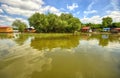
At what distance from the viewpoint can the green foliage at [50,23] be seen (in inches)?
1946

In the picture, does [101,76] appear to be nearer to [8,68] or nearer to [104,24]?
[8,68]

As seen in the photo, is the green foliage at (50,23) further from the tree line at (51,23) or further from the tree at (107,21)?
the tree at (107,21)

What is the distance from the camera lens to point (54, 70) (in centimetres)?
660

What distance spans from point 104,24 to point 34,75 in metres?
76.5

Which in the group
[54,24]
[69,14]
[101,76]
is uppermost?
[69,14]

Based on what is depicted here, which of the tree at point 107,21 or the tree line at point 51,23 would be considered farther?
the tree at point 107,21

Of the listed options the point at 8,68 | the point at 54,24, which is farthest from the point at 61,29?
the point at 8,68

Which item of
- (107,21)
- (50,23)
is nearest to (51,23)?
(50,23)

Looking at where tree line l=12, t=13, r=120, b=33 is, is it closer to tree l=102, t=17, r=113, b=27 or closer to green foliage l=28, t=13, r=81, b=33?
green foliage l=28, t=13, r=81, b=33

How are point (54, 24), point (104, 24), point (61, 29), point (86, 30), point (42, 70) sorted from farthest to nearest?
point (104, 24)
point (86, 30)
point (61, 29)
point (54, 24)
point (42, 70)

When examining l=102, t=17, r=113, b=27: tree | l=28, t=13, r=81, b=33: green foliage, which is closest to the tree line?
l=28, t=13, r=81, b=33: green foliage

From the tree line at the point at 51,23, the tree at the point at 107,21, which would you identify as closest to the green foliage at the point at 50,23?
the tree line at the point at 51,23

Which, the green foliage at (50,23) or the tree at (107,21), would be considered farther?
the tree at (107,21)

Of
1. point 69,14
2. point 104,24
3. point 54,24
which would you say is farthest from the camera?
point 104,24
